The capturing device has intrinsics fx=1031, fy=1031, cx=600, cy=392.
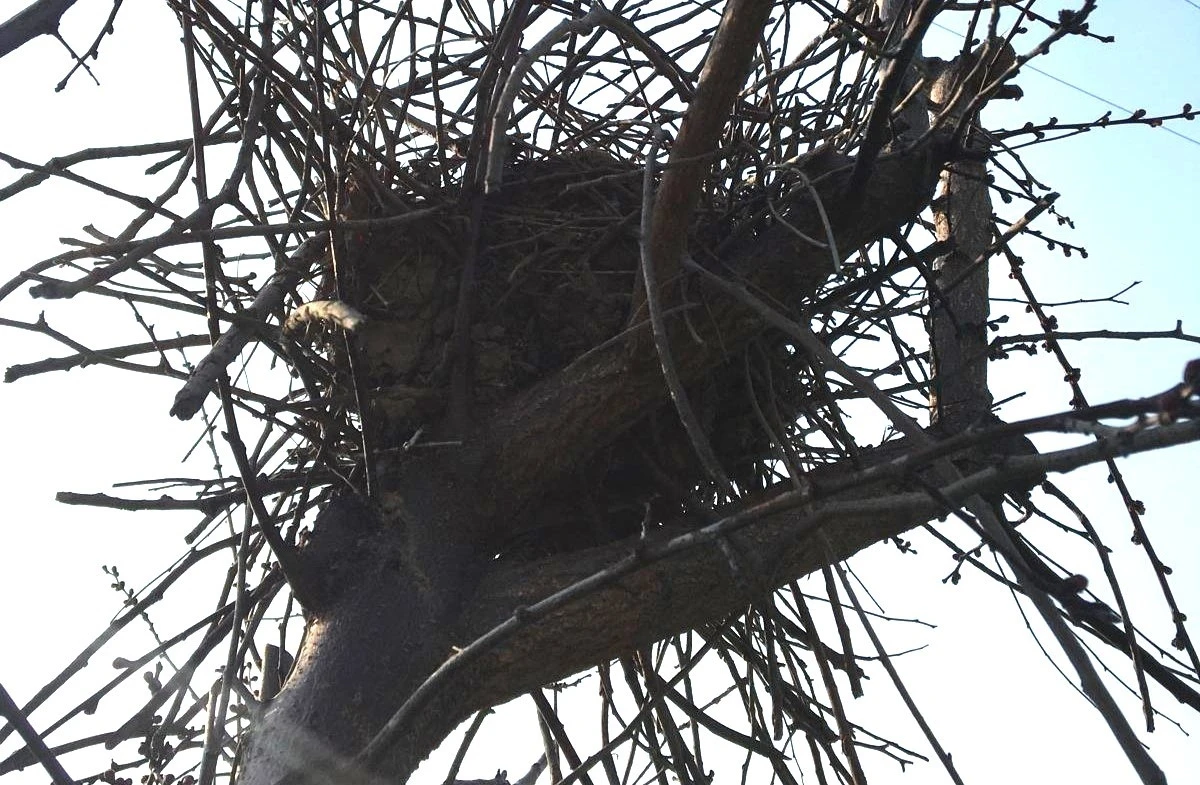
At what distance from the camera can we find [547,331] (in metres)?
1.39

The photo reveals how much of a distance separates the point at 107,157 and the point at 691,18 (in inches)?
33.6

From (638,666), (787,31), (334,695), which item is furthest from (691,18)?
(334,695)

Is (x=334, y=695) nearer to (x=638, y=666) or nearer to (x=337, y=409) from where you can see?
(x=337, y=409)

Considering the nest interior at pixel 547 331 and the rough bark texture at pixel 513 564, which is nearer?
the rough bark texture at pixel 513 564

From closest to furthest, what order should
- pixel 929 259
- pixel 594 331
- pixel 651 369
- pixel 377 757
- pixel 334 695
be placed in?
pixel 377 757
pixel 334 695
pixel 651 369
pixel 594 331
pixel 929 259

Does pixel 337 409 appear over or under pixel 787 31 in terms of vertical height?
under

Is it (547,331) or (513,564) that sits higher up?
(547,331)

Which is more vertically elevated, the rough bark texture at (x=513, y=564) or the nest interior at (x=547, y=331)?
the nest interior at (x=547, y=331)

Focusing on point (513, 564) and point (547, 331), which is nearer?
point (513, 564)

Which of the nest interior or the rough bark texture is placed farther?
the nest interior

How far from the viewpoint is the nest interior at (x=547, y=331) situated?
1324mm

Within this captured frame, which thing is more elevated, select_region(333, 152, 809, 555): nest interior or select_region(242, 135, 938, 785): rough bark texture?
select_region(333, 152, 809, 555): nest interior

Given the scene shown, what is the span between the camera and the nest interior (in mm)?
1324

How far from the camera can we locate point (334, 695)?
1078mm
